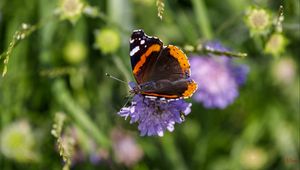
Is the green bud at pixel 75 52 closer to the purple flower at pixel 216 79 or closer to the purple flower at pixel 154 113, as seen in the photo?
the purple flower at pixel 216 79

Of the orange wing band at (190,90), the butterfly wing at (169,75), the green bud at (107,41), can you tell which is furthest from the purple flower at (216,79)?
the orange wing band at (190,90)

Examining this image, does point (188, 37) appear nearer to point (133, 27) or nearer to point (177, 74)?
point (133, 27)

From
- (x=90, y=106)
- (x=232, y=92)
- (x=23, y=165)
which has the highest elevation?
(x=232, y=92)

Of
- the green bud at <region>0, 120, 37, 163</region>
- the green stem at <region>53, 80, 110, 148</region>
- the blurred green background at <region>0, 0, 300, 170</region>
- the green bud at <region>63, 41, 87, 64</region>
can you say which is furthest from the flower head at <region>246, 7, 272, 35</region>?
the green bud at <region>0, 120, 37, 163</region>

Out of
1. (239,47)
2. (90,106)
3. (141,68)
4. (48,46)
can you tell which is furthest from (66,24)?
(141,68)

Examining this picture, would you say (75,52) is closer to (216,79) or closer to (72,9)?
(72,9)

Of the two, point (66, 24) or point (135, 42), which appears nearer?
point (135, 42)
